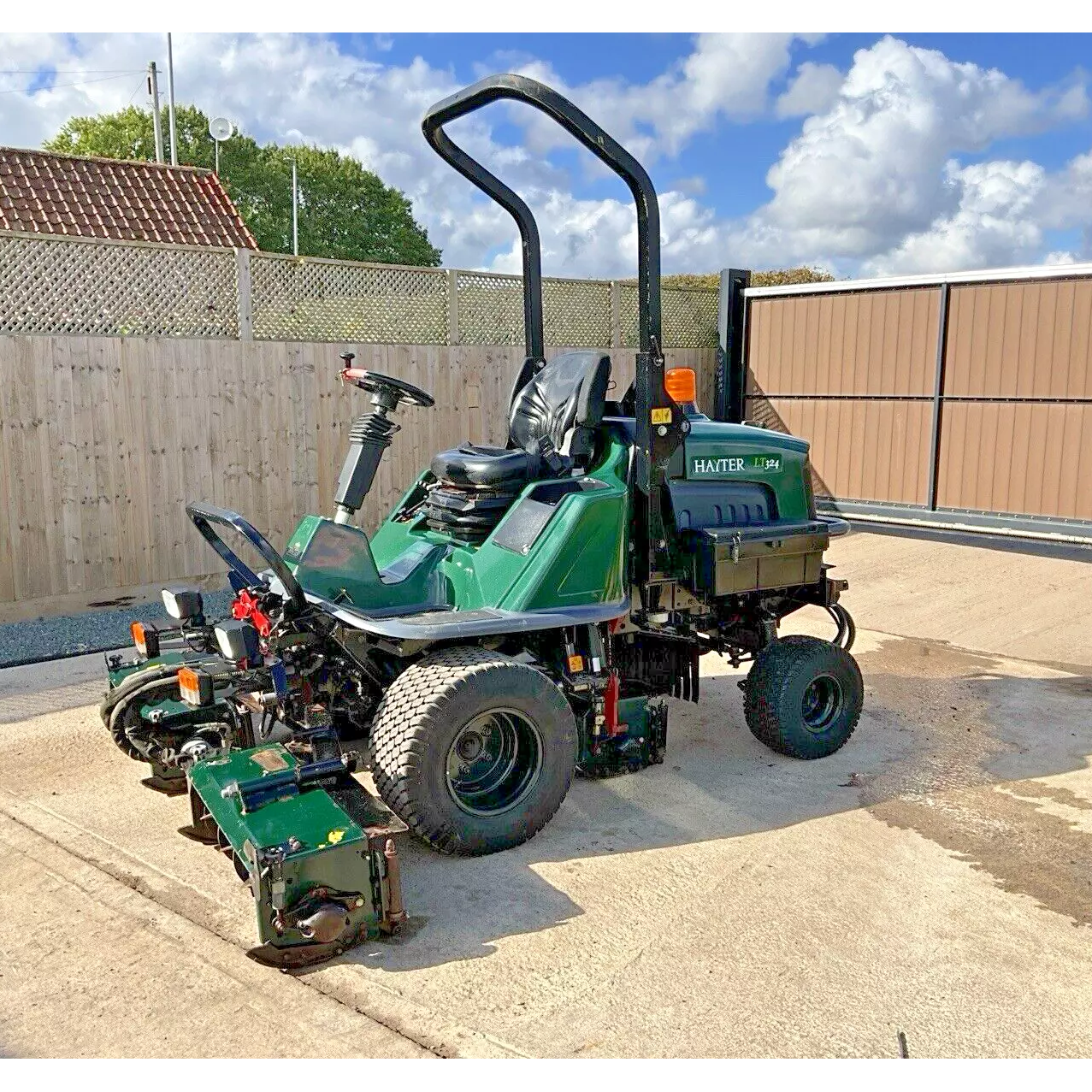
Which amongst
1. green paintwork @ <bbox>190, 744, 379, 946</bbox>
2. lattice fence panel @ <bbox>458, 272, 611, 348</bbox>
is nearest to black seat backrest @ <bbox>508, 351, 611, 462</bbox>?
green paintwork @ <bbox>190, 744, 379, 946</bbox>

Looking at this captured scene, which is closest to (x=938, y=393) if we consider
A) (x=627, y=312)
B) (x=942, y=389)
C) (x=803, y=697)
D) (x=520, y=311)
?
(x=942, y=389)

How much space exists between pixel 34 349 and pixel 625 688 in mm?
4860

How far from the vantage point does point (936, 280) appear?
34.7 feet

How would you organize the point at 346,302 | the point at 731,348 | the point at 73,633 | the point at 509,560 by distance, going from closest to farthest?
the point at 509,560
the point at 73,633
the point at 346,302
the point at 731,348

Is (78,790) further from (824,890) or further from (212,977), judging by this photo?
(824,890)

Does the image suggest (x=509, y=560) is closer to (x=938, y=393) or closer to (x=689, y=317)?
(x=938, y=393)

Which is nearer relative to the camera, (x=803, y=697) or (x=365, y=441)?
(x=365, y=441)

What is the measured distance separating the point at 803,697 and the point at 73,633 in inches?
185

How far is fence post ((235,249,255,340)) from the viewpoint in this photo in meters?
8.28

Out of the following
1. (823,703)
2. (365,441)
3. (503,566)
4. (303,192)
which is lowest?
(823,703)

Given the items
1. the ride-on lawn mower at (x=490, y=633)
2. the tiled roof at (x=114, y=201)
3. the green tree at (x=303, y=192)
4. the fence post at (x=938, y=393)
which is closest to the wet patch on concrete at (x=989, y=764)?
the ride-on lawn mower at (x=490, y=633)

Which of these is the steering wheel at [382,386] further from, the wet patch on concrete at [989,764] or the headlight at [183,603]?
the wet patch on concrete at [989,764]

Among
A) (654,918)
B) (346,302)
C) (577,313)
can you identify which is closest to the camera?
(654,918)

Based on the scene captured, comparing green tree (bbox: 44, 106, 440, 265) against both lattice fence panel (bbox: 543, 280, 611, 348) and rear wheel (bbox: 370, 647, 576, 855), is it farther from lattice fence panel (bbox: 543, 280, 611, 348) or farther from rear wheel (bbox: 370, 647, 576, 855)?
rear wheel (bbox: 370, 647, 576, 855)
